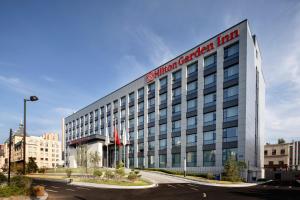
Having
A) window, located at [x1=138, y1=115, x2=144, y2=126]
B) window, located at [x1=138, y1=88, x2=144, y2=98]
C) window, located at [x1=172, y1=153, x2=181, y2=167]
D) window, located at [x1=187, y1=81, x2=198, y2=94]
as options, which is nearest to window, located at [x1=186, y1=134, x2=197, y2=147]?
window, located at [x1=172, y1=153, x2=181, y2=167]

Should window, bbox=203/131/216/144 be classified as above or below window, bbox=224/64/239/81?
below

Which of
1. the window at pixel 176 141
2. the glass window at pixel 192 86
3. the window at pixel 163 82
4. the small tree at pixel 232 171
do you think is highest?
the window at pixel 163 82

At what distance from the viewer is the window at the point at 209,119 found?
1955 inches

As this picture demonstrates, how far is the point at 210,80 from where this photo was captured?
51.6 metres

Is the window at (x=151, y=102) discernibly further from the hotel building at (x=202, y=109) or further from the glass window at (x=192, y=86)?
the glass window at (x=192, y=86)

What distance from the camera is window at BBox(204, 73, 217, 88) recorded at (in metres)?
50.9

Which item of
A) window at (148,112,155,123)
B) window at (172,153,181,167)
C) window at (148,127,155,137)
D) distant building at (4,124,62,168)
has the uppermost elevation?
window at (148,112,155,123)

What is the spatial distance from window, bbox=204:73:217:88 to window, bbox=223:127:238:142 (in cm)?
935

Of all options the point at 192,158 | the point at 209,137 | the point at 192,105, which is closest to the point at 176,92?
the point at 192,105

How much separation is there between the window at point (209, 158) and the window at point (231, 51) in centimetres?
1769

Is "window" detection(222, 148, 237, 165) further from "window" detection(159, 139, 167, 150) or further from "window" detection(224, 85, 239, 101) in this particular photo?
"window" detection(159, 139, 167, 150)

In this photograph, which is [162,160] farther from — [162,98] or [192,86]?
[192,86]

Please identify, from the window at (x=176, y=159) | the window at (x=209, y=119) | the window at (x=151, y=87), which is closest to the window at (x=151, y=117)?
the window at (x=151, y=87)

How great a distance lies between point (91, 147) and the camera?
234ft
